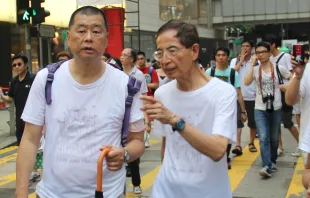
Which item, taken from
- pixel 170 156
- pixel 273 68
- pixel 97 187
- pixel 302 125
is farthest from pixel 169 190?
pixel 273 68

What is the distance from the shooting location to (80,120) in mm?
2596

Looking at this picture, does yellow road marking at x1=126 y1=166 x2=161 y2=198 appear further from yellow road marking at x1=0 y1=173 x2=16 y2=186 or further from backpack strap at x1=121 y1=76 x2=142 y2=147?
A: backpack strap at x1=121 y1=76 x2=142 y2=147

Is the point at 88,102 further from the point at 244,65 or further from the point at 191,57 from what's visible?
the point at 244,65

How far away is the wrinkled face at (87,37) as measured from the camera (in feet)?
8.60

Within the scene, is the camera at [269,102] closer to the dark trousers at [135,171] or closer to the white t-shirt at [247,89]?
the white t-shirt at [247,89]

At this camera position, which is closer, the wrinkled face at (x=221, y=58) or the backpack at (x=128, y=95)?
the backpack at (x=128, y=95)

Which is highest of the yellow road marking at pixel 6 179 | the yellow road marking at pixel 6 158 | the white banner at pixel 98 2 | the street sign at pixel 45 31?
the white banner at pixel 98 2

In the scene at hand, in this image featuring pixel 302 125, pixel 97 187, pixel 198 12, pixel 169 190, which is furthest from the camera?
pixel 198 12

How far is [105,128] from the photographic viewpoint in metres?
2.62

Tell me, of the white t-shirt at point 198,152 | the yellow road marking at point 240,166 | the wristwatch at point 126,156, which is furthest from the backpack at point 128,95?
the yellow road marking at point 240,166

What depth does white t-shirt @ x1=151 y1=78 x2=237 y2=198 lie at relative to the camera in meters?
2.73

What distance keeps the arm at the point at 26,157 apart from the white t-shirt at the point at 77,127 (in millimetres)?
58

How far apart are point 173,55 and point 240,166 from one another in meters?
5.38

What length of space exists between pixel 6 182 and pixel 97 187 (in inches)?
204
